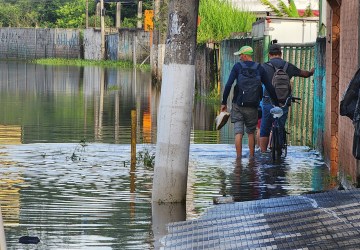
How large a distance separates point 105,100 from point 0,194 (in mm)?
20217

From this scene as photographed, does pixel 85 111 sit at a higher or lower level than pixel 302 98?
lower

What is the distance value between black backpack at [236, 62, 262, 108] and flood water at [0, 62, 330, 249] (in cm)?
92

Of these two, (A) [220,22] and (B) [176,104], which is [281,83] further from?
(A) [220,22]

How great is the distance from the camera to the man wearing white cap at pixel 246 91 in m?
16.5

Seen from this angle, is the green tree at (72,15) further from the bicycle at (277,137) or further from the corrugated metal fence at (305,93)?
the bicycle at (277,137)

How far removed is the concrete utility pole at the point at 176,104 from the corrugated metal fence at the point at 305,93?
594cm

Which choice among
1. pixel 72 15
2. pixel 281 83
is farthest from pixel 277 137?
pixel 72 15

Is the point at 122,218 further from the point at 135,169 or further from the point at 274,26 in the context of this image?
the point at 274,26

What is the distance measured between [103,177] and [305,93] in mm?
7937

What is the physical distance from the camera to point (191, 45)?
40.5 feet

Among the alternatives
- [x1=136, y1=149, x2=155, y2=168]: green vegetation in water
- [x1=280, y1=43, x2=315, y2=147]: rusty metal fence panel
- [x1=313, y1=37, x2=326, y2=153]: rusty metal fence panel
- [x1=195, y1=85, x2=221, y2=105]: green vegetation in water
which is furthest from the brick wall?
[x1=195, y1=85, x2=221, y2=105]: green vegetation in water

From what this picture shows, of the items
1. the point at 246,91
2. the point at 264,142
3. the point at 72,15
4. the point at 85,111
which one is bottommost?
the point at 85,111

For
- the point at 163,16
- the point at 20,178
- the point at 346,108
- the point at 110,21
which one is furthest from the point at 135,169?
the point at 110,21

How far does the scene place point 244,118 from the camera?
16.9 meters
